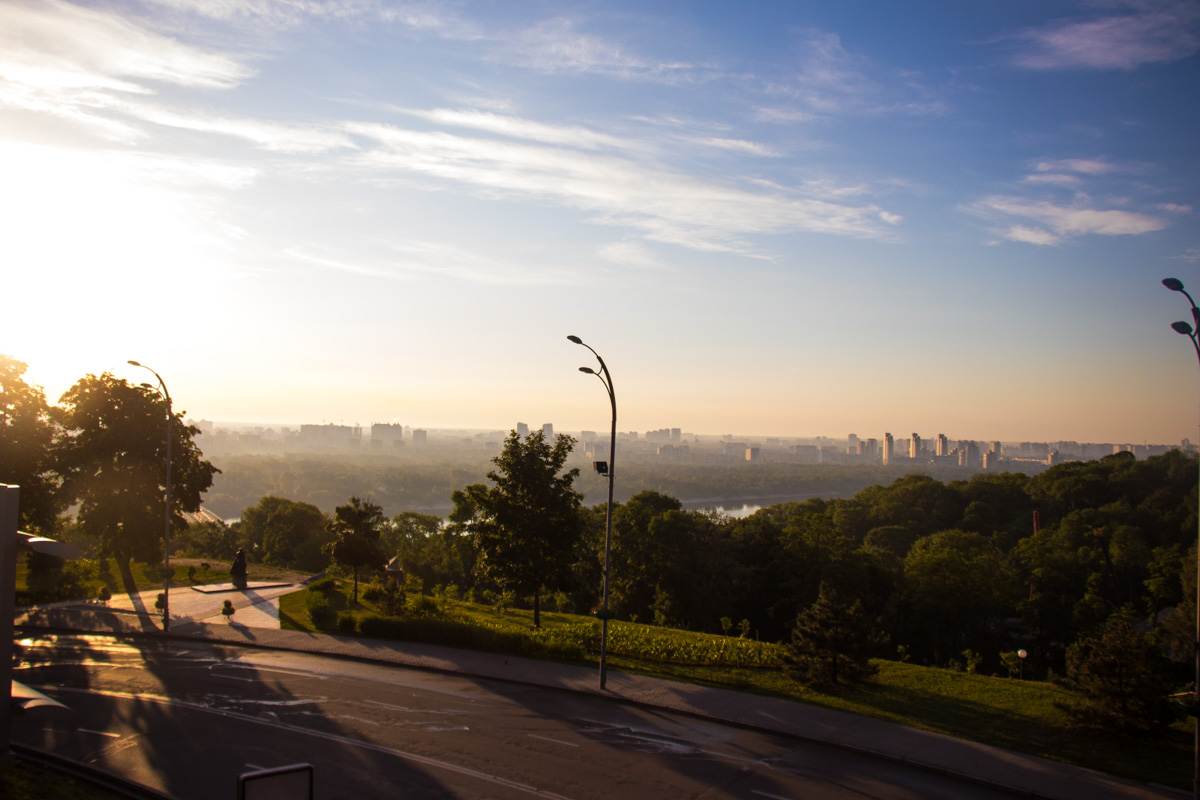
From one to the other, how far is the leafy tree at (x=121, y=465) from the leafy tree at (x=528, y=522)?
50.2 ft

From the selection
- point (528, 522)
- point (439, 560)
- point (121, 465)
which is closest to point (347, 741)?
point (528, 522)

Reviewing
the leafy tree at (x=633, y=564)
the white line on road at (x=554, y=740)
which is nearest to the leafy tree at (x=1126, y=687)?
the white line on road at (x=554, y=740)

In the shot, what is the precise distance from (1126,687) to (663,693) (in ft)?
31.3

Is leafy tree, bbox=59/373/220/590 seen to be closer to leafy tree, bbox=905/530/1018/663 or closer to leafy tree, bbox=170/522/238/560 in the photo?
leafy tree, bbox=170/522/238/560

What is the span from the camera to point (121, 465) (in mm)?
29953

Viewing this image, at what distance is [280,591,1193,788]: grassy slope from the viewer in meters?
12.7

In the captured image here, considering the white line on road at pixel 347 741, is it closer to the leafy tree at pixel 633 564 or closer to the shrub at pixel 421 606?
the shrub at pixel 421 606

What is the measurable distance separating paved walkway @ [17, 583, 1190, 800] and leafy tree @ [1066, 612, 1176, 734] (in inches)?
77.4

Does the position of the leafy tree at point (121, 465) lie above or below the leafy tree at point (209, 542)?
above

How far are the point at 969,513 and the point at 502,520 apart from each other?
187ft

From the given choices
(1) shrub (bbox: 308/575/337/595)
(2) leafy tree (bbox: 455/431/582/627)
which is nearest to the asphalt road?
(2) leafy tree (bbox: 455/431/582/627)

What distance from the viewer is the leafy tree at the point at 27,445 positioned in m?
28.7

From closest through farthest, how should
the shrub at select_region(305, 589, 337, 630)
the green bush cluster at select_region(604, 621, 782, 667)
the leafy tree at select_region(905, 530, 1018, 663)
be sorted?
the green bush cluster at select_region(604, 621, 782, 667), the shrub at select_region(305, 589, 337, 630), the leafy tree at select_region(905, 530, 1018, 663)

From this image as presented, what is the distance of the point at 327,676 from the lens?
59.1ft
